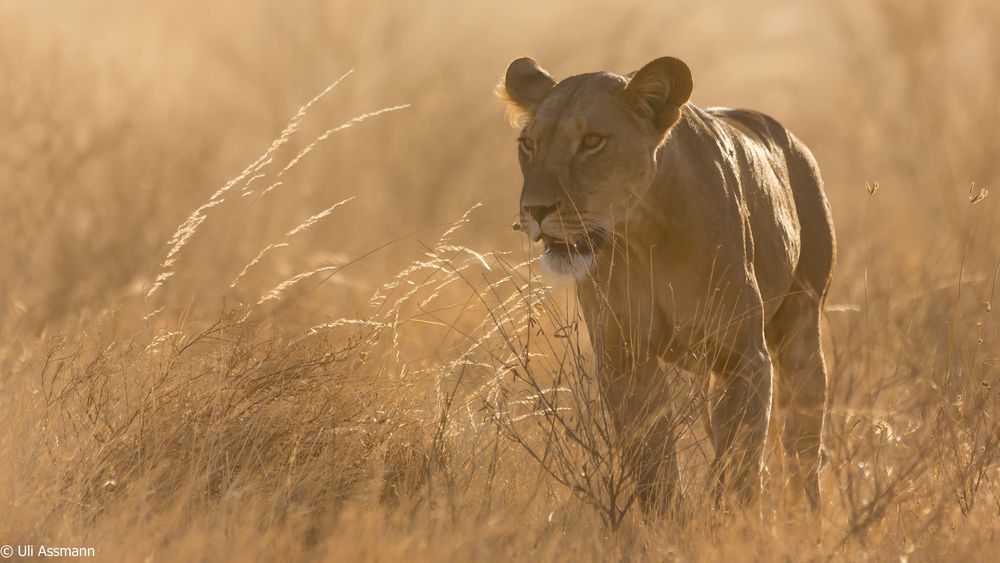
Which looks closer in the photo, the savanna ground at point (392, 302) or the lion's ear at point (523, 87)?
the savanna ground at point (392, 302)

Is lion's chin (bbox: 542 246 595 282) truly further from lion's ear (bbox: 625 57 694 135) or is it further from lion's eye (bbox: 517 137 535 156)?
lion's ear (bbox: 625 57 694 135)

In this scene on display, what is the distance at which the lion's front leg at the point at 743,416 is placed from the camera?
574 cm

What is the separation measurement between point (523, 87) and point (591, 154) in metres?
0.71

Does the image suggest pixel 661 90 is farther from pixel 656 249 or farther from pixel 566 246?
pixel 566 246

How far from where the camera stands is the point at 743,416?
577 centimetres

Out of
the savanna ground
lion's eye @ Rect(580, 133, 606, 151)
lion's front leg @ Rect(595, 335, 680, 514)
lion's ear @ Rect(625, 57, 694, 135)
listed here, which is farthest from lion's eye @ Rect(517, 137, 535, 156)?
lion's front leg @ Rect(595, 335, 680, 514)

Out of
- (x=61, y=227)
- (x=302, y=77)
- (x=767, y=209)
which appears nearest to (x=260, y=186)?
(x=302, y=77)

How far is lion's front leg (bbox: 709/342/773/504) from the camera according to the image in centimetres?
574

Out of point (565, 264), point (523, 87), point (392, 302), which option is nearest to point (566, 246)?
point (565, 264)

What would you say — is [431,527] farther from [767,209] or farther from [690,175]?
[767,209]

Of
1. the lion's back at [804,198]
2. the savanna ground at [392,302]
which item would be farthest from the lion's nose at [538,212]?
the lion's back at [804,198]

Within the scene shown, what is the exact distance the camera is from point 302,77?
17.3 m

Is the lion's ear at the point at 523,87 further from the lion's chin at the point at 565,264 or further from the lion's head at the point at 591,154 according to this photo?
the lion's chin at the point at 565,264

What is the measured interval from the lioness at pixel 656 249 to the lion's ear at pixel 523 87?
73 mm
